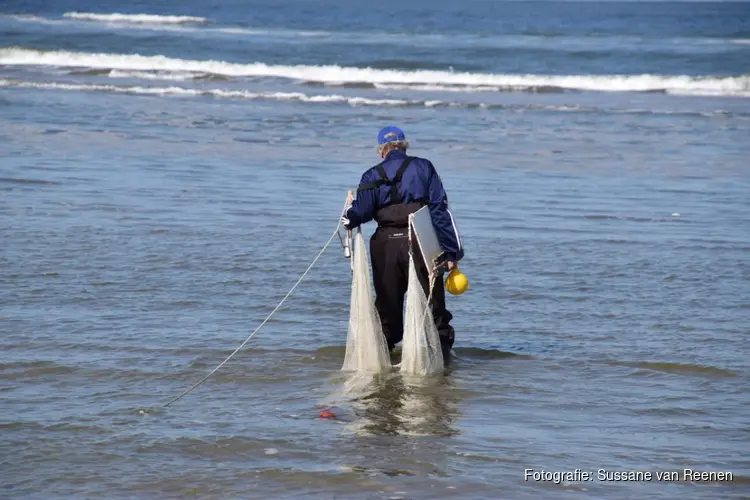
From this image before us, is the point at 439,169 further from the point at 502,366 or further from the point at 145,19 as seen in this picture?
the point at 145,19

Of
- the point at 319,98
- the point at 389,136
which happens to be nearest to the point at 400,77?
the point at 319,98

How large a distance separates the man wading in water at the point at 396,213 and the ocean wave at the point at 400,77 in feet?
80.5

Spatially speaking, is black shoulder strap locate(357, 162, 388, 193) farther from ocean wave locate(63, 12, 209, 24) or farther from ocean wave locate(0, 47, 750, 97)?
ocean wave locate(63, 12, 209, 24)

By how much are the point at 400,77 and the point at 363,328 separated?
29797mm

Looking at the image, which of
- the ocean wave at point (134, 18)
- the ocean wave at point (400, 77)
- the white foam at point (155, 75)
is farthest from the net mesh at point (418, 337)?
the ocean wave at point (134, 18)

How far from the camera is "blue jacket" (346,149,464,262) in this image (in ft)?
22.6

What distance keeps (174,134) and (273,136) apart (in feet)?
5.61

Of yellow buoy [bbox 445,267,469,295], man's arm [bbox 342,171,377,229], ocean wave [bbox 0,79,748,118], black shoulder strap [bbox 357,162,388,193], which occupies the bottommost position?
yellow buoy [bbox 445,267,469,295]

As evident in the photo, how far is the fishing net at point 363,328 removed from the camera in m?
6.92

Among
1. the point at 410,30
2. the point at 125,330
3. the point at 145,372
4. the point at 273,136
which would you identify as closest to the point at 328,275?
the point at 125,330

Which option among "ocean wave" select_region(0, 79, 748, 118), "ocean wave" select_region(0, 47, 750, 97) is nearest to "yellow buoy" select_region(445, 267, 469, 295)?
"ocean wave" select_region(0, 79, 748, 118)

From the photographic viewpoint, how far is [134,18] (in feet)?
241

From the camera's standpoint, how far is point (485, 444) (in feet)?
18.9

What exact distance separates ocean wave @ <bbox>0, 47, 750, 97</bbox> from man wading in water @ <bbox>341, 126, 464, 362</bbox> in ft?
80.5
